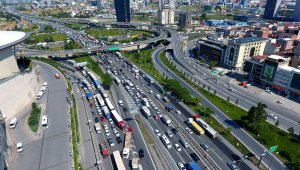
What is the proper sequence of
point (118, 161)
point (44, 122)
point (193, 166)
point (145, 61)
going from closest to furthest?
point (193, 166) → point (118, 161) → point (44, 122) → point (145, 61)

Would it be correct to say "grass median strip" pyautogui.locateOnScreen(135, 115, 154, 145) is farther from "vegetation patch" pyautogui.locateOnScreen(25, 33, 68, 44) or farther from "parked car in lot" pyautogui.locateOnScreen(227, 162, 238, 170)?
"vegetation patch" pyautogui.locateOnScreen(25, 33, 68, 44)

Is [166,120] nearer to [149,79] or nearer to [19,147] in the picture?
[149,79]

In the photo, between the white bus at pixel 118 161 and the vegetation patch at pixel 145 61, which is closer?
the white bus at pixel 118 161

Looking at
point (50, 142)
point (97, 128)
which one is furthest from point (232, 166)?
point (50, 142)

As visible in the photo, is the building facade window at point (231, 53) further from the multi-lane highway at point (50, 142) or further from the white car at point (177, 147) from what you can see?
the multi-lane highway at point (50, 142)

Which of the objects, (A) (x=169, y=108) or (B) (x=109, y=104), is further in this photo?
(B) (x=109, y=104)

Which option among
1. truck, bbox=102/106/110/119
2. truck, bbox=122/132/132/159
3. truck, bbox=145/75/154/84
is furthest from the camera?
truck, bbox=145/75/154/84

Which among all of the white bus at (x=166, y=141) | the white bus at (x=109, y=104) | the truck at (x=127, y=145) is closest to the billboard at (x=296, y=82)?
the white bus at (x=166, y=141)

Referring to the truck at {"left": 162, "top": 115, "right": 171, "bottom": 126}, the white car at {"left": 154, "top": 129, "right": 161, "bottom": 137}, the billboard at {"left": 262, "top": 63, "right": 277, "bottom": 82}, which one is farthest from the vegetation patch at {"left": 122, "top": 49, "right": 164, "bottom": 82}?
the billboard at {"left": 262, "top": 63, "right": 277, "bottom": 82}
